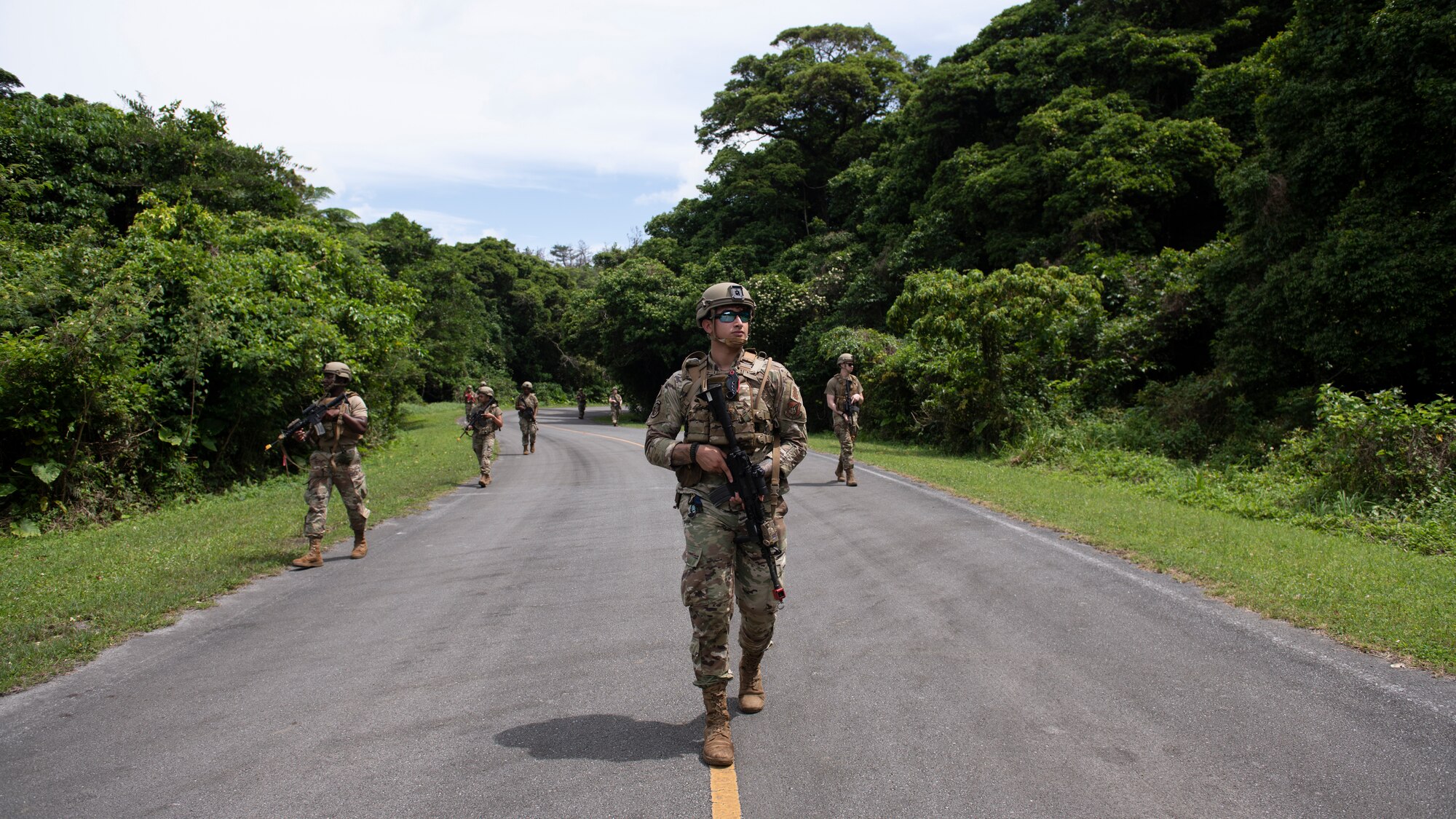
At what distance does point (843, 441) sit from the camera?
1278cm

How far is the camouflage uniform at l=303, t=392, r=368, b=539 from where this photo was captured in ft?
27.2

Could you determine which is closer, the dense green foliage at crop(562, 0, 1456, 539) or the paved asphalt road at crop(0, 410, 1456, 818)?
the paved asphalt road at crop(0, 410, 1456, 818)

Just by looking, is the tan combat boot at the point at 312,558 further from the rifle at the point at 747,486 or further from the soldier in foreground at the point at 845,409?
the soldier in foreground at the point at 845,409

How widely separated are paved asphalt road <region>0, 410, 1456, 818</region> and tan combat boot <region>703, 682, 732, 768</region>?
0.32ft

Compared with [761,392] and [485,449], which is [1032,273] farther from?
[761,392]

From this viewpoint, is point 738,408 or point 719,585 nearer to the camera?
point 719,585

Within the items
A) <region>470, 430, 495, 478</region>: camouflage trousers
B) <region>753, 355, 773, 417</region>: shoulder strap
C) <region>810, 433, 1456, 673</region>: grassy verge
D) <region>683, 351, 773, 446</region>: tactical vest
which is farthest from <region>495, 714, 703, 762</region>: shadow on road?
<region>470, 430, 495, 478</region>: camouflage trousers

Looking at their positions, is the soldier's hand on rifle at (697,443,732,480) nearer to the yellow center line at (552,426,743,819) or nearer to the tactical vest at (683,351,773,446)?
the tactical vest at (683,351,773,446)

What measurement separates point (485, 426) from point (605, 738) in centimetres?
1252

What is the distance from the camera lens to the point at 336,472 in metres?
8.48

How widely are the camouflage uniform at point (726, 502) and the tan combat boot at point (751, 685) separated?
84 millimetres

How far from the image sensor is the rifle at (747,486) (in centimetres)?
415

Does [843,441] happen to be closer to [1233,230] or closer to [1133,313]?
[1233,230]

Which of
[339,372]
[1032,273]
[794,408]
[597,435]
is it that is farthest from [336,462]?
[597,435]
